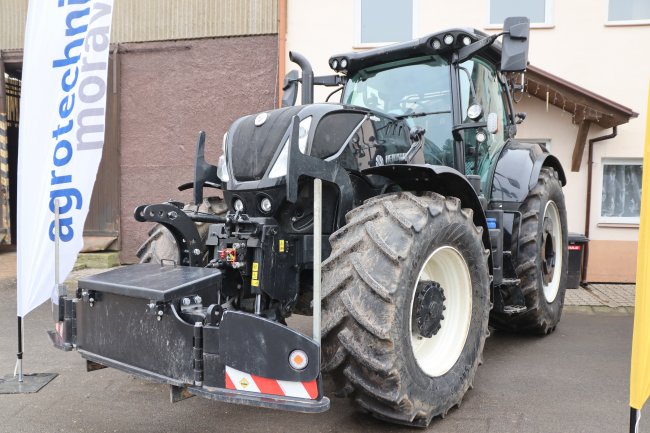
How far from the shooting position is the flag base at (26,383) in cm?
376

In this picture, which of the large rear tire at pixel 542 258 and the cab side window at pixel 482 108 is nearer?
the cab side window at pixel 482 108

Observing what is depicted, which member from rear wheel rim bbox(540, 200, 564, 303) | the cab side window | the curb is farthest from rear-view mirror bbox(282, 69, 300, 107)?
the curb

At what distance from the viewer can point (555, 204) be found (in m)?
5.36

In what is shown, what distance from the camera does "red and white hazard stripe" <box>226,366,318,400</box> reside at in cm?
238

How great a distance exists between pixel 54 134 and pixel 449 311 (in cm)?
346

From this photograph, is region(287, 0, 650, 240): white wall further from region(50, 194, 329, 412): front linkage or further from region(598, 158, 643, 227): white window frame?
region(50, 194, 329, 412): front linkage

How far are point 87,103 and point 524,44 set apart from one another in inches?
144

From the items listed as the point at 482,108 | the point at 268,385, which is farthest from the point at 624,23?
the point at 268,385

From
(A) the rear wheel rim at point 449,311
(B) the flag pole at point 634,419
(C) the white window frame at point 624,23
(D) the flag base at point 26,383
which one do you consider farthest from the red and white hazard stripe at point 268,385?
(C) the white window frame at point 624,23

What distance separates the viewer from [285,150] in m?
3.19

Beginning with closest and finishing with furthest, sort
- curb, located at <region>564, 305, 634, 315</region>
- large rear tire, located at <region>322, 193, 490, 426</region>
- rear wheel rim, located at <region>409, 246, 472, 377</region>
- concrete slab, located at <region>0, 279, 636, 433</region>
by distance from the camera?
large rear tire, located at <region>322, 193, 490, 426</region>, concrete slab, located at <region>0, 279, 636, 433</region>, rear wheel rim, located at <region>409, 246, 472, 377</region>, curb, located at <region>564, 305, 634, 315</region>

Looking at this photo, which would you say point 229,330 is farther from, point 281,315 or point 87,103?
point 87,103

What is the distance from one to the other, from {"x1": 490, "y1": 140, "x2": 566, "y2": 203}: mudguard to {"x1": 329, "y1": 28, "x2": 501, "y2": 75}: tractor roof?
87 cm

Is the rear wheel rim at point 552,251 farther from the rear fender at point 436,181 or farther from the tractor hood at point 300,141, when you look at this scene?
the tractor hood at point 300,141
